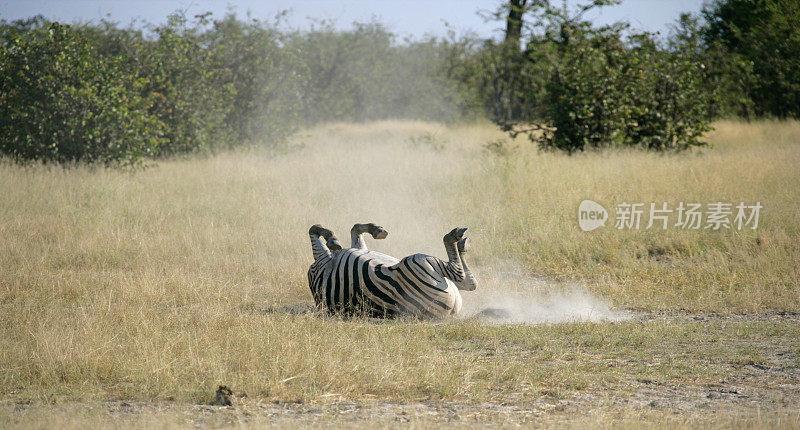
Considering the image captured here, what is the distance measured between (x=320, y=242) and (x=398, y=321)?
3.89 ft

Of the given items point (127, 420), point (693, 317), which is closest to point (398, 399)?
point (127, 420)

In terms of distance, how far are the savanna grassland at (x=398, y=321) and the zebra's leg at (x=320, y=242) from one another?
1.90 ft

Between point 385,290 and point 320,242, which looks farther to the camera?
point 320,242

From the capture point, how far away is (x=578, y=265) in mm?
8273

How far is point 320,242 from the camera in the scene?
252 inches

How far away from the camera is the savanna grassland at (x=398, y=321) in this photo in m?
4.01

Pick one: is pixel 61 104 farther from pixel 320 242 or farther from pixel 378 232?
pixel 378 232

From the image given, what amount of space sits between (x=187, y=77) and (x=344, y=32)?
29585 mm

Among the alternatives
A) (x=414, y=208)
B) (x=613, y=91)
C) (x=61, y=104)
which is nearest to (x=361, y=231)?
(x=414, y=208)

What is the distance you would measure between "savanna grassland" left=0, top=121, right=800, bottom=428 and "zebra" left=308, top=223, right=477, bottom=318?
7.2 inches

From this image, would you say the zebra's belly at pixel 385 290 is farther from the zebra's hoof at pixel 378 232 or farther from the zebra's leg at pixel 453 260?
the zebra's hoof at pixel 378 232

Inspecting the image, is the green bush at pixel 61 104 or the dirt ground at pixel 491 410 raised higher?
the green bush at pixel 61 104

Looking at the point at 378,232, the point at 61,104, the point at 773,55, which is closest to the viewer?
the point at 378,232

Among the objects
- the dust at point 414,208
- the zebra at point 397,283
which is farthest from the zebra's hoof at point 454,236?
the dust at point 414,208
